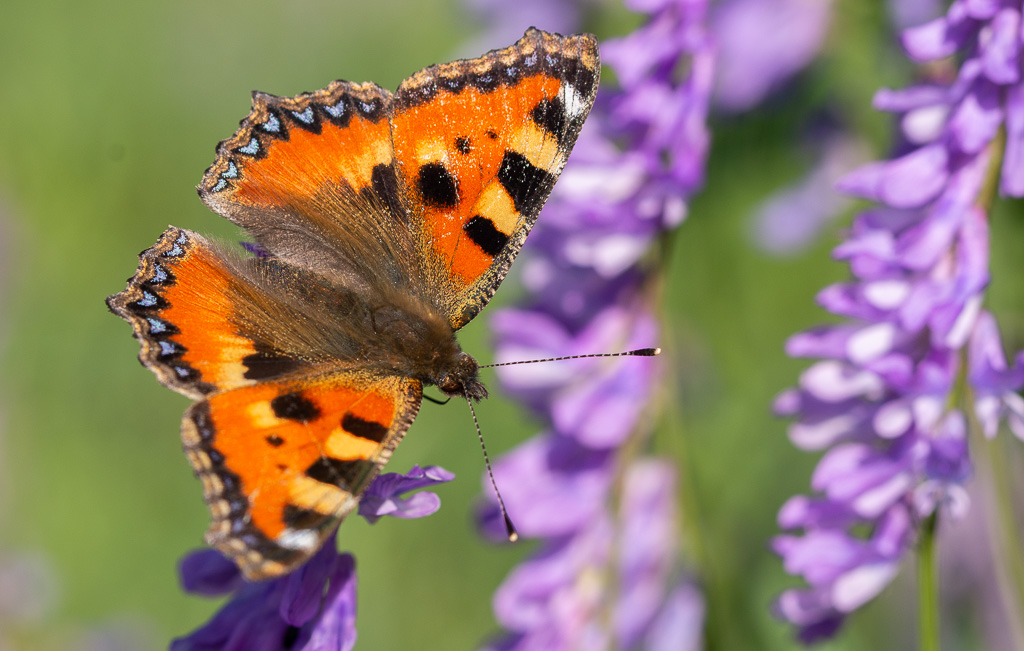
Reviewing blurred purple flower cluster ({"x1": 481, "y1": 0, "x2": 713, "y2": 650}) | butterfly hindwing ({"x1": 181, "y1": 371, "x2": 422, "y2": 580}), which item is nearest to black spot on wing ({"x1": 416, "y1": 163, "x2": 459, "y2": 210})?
blurred purple flower cluster ({"x1": 481, "y1": 0, "x2": 713, "y2": 650})

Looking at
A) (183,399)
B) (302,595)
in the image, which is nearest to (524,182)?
(302,595)

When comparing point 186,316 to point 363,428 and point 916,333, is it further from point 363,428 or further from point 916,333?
point 916,333

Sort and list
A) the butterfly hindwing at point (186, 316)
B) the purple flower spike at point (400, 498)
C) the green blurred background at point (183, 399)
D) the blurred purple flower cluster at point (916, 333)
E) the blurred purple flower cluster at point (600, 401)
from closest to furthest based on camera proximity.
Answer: the purple flower spike at point (400, 498)
the blurred purple flower cluster at point (916, 333)
the butterfly hindwing at point (186, 316)
the blurred purple flower cluster at point (600, 401)
the green blurred background at point (183, 399)

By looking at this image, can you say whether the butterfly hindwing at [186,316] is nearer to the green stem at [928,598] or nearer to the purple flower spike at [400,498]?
the purple flower spike at [400,498]

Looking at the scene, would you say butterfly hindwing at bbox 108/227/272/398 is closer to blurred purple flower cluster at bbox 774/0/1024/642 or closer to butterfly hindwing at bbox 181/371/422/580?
butterfly hindwing at bbox 181/371/422/580

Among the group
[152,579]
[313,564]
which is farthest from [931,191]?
[152,579]

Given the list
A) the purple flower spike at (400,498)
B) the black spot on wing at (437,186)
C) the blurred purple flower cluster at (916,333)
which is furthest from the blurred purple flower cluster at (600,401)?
the purple flower spike at (400,498)

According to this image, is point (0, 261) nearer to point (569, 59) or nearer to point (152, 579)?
point (152, 579)
